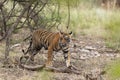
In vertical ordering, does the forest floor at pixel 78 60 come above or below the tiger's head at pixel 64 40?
below

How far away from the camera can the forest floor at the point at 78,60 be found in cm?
654

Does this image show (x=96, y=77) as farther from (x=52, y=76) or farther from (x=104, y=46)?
(x=104, y=46)

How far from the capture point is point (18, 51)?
885 cm

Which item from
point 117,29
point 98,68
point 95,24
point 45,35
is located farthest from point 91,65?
point 95,24

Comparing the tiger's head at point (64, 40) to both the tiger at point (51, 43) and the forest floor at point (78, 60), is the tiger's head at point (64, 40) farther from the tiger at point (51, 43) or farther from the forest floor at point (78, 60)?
the forest floor at point (78, 60)

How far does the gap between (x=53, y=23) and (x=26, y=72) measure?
4.76 meters

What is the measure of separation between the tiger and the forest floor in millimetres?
256

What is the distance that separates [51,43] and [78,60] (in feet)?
3.94

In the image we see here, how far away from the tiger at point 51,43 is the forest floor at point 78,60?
0.26 m

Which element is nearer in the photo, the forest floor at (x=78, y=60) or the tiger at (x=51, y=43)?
the forest floor at (x=78, y=60)

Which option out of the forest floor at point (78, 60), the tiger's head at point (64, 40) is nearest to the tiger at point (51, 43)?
the tiger's head at point (64, 40)

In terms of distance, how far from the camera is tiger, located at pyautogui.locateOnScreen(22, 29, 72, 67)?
7.16 meters

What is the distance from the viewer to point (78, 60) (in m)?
8.35

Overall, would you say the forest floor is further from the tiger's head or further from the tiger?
the tiger's head
